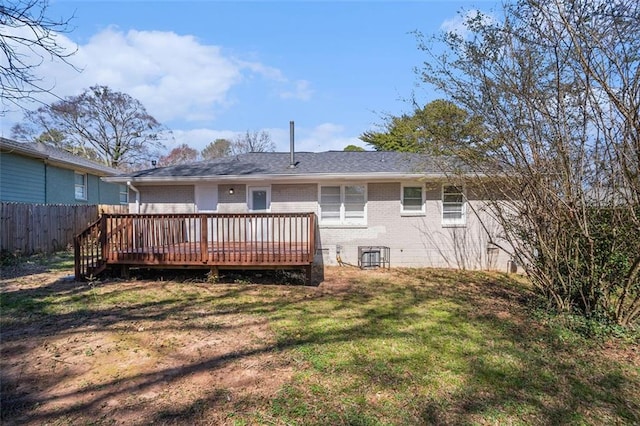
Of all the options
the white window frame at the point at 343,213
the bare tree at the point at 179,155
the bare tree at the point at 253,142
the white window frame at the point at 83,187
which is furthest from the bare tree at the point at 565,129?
the bare tree at the point at 179,155

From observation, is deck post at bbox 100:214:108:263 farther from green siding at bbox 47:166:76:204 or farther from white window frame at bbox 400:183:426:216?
green siding at bbox 47:166:76:204

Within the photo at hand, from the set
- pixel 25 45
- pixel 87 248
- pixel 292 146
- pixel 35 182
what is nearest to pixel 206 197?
pixel 292 146

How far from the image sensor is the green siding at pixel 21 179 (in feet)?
39.5

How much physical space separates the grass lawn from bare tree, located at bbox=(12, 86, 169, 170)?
24416mm

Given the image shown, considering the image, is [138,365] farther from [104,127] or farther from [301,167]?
[104,127]

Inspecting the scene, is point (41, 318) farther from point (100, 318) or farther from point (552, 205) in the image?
point (552, 205)

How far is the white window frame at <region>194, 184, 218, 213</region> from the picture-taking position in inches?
390

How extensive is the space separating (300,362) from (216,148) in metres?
35.7

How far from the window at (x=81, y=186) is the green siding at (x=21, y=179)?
7.98 ft

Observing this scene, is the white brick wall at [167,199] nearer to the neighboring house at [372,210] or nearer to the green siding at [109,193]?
the neighboring house at [372,210]

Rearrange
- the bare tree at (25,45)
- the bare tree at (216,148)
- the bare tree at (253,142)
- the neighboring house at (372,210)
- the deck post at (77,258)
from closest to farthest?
the bare tree at (25,45) → the deck post at (77,258) → the neighboring house at (372,210) → the bare tree at (253,142) → the bare tree at (216,148)

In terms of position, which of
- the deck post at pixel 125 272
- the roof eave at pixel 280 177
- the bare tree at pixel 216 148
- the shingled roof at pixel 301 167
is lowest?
the deck post at pixel 125 272

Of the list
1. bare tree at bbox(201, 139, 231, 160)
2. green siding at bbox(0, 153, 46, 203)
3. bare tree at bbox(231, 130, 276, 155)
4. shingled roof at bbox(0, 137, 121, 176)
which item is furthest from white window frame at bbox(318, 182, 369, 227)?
bare tree at bbox(201, 139, 231, 160)

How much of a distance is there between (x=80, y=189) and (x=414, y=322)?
17628 mm
